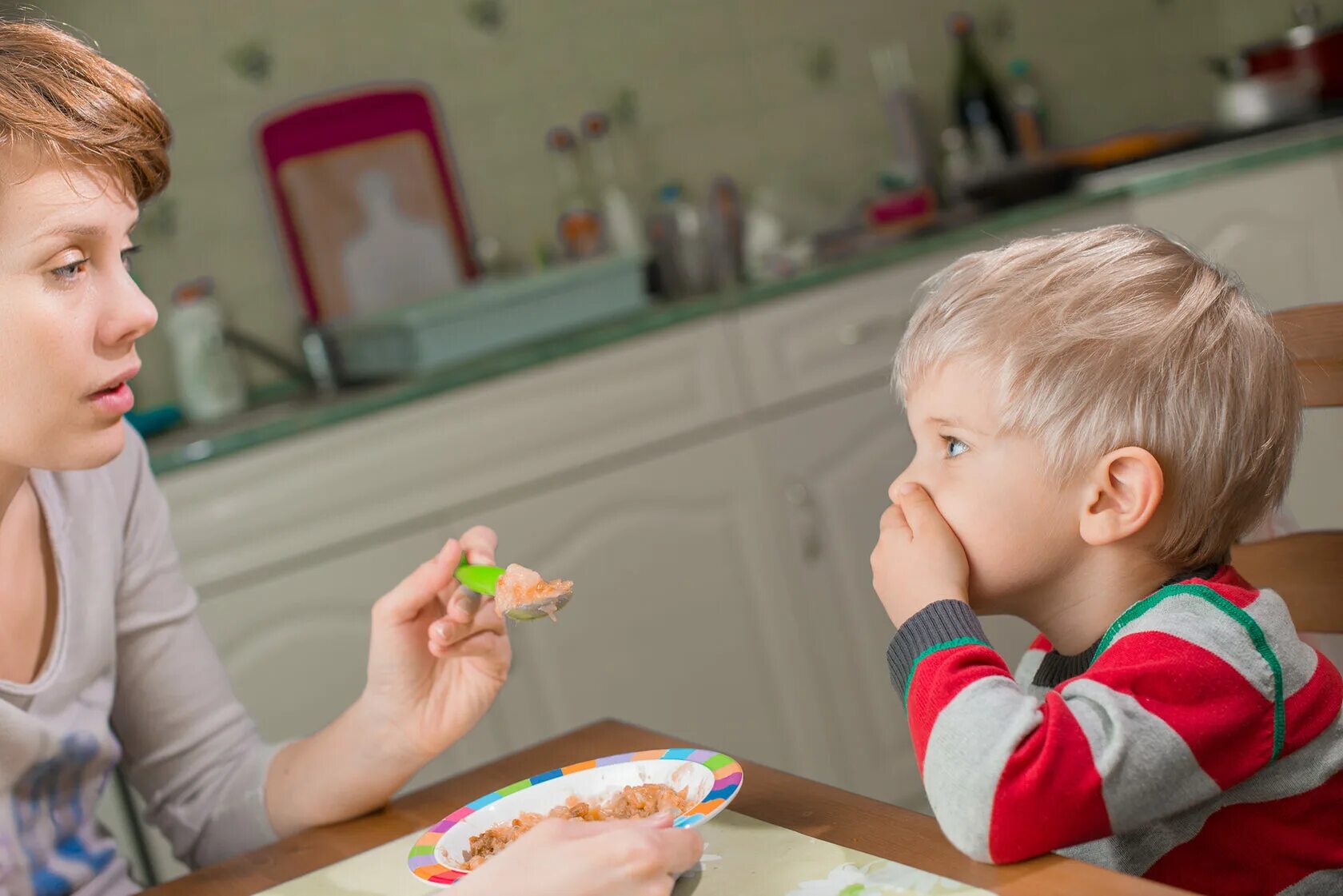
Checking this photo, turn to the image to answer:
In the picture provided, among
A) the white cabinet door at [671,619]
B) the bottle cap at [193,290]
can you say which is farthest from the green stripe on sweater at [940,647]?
the bottle cap at [193,290]

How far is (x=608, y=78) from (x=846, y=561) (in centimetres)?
112

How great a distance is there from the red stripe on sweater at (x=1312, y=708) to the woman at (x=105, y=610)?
0.52 m

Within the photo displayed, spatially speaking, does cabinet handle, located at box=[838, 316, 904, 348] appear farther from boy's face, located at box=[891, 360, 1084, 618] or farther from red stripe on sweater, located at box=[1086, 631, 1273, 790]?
red stripe on sweater, located at box=[1086, 631, 1273, 790]

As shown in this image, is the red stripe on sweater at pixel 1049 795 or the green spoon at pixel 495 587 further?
the green spoon at pixel 495 587

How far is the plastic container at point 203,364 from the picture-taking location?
2.40 m

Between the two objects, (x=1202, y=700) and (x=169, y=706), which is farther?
(x=169, y=706)

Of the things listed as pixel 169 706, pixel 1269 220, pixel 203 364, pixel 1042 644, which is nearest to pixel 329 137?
pixel 203 364

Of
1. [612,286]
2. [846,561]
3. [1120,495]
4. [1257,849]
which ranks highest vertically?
[612,286]

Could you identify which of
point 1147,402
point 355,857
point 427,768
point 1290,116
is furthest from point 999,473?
point 1290,116

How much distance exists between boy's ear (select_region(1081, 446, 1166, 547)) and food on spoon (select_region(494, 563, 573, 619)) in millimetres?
323

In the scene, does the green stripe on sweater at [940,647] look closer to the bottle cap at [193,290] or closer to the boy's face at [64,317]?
the boy's face at [64,317]

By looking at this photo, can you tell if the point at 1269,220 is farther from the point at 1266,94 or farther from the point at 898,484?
the point at 898,484

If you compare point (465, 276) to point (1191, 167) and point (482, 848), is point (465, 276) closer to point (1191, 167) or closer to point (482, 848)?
point (1191, 167)

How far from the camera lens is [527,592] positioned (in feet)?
2.92
